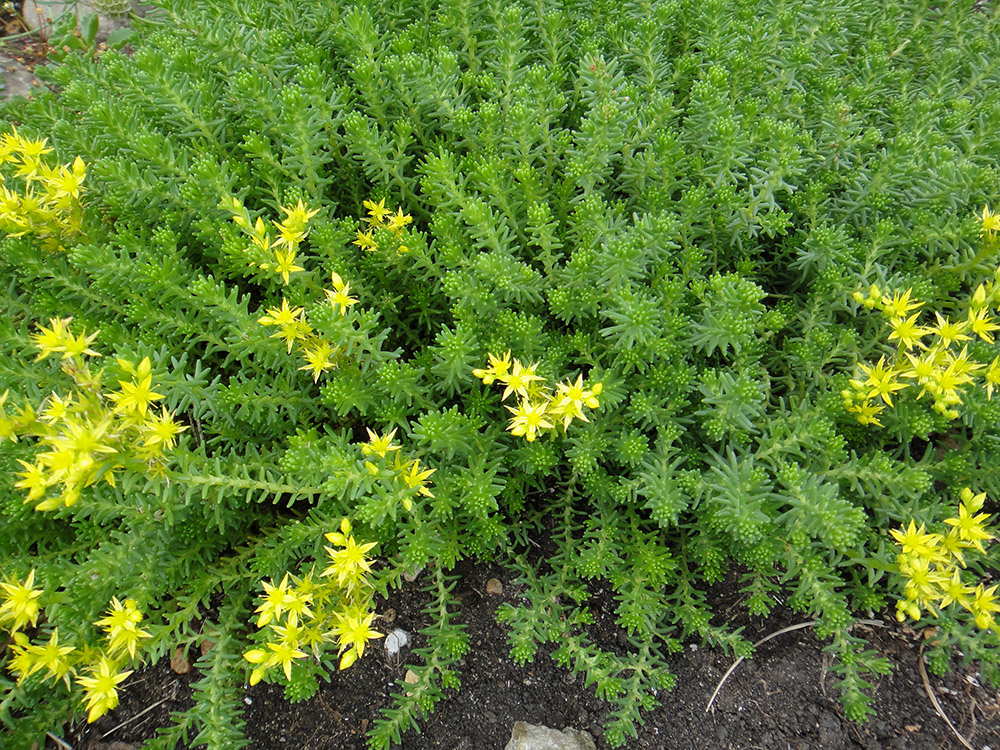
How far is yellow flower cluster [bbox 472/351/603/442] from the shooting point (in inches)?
90.0

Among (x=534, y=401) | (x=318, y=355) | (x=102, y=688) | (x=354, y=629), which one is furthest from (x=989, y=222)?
(x=102, y=688)

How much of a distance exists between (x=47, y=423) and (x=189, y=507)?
1.99ft

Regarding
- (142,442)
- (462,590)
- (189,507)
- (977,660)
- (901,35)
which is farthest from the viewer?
(901,35)

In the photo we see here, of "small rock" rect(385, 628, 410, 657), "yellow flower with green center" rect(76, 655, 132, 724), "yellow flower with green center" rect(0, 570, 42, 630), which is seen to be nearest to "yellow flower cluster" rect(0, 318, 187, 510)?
"yellow flower with green center" rect(0, 570, 42, 630)

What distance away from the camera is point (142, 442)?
7.25 feet

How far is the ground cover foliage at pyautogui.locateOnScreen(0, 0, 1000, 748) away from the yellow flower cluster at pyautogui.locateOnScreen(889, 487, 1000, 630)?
0.02 meters

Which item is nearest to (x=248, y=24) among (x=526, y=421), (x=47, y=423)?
(x=47, y=423)

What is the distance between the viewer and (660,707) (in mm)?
2729

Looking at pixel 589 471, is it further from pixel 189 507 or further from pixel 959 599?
pixel 189 507

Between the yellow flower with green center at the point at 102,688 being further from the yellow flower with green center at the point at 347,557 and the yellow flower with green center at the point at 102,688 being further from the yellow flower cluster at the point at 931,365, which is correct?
the yellow flower cluster at the point at 931,365

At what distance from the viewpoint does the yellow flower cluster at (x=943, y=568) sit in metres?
2.27

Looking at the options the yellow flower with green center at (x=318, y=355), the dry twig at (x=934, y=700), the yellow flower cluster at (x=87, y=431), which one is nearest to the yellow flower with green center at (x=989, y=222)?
the dry twig at (x=934, y=700)

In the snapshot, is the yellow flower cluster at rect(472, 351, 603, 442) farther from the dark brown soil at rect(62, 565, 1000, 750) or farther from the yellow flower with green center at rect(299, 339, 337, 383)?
the dark brown soil at rect(62, 565, 1000, 750)

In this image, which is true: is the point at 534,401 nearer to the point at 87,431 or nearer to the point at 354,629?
the point at 354,629
